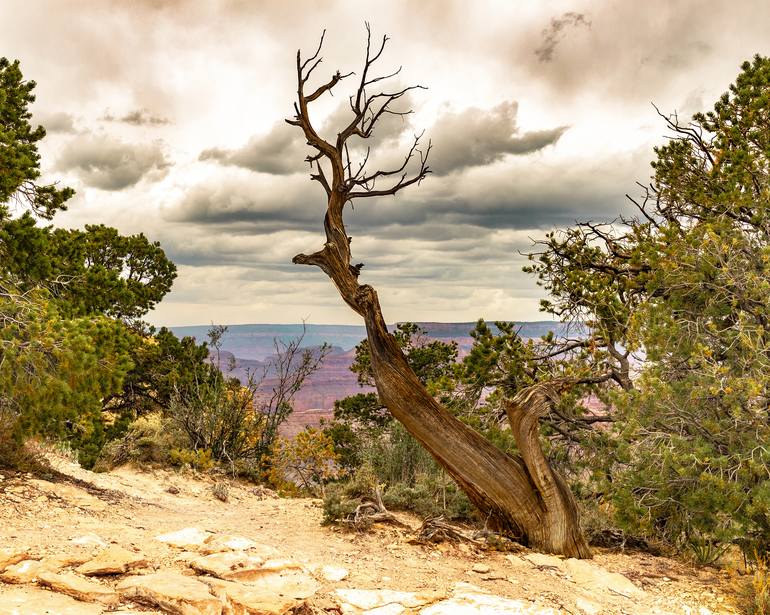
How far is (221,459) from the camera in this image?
15.3 meters

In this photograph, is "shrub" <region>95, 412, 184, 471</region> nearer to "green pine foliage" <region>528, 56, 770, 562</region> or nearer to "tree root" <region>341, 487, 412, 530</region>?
"tree root" <region>341, 487, 412, 530</region>

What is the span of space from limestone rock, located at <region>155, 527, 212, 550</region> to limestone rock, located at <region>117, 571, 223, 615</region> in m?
1.00

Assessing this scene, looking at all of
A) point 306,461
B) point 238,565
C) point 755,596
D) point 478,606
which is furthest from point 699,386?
point 306,461

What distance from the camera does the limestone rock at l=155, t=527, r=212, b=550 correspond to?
6.15 m

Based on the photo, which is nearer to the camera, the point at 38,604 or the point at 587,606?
the point at 38,604

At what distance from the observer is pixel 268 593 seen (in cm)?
520

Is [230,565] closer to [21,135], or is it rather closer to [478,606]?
[478,606]

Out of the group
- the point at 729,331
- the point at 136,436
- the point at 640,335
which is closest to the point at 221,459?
the point at 136,436

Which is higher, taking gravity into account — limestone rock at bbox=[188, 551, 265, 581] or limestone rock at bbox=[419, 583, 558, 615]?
limestone rock at bbox=[188, 551, 265, 581]

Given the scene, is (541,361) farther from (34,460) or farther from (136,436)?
(136,436)

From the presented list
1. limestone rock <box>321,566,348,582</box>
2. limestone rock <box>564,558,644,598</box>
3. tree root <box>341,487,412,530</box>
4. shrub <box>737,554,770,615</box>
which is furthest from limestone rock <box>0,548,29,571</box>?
shrub <box>737,554,770,615</box>

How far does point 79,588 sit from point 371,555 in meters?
2.92

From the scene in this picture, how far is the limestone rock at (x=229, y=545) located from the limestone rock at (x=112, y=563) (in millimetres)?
651

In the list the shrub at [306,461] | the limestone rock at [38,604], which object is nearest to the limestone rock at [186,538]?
the limestone rock at [38,604]
